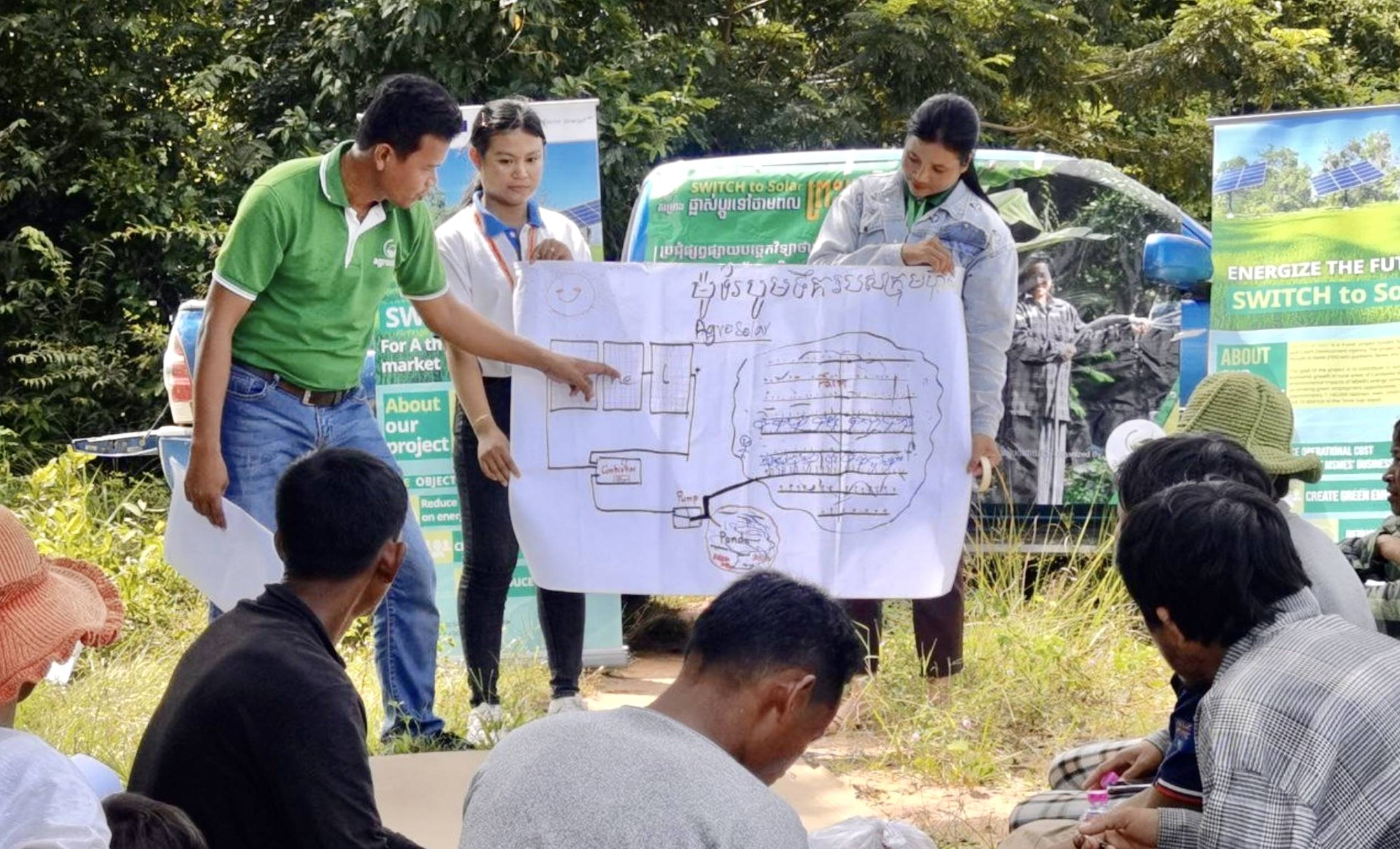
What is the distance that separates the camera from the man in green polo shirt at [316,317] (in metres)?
4.64

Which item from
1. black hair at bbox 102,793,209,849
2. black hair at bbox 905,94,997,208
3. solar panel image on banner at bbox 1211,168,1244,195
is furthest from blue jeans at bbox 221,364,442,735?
solar panel image on banner at bbox 1211,168,1244,195

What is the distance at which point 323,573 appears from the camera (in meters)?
3.25

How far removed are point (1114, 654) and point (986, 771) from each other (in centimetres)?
102

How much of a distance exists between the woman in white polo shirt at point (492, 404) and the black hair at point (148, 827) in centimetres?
285

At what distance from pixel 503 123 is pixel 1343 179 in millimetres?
3532

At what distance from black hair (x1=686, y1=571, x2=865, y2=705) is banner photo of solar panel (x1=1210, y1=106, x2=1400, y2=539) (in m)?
4.96

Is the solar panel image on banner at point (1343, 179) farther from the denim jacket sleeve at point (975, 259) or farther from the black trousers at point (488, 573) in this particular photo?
the black trousers at point (488, 573)

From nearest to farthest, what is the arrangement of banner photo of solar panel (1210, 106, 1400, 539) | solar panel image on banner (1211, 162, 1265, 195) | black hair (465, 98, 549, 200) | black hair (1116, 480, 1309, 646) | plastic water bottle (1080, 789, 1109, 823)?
black hair (1116, 480, 1309, 646), plastic water bottle (1080, 789, 1109, 823), black hair (465, 98, 549, 200), banner photo of solar panel (1210, 106, 1400, 539), solar panel image on banner (1211, 162, 1265, 195)

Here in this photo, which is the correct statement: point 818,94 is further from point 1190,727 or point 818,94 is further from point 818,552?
point 1190,727

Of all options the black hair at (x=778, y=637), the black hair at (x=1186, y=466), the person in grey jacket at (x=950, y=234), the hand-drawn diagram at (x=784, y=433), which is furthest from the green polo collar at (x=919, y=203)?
the black hair at (x=778, y=637)

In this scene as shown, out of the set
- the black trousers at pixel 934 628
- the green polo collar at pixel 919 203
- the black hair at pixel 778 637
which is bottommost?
the black trousers at pixel 934 628

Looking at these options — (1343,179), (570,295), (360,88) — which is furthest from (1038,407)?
(360,88)

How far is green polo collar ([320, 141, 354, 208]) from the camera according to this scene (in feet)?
15.7

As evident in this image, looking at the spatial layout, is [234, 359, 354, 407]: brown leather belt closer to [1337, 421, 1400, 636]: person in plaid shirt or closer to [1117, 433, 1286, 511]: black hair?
[1117, 433, 1286, 511]: black hair
